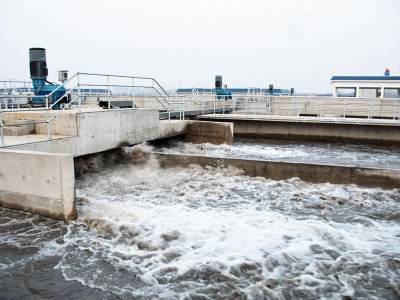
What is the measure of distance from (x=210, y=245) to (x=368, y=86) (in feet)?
85.1

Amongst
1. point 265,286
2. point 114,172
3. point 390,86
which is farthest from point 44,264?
point 390,86

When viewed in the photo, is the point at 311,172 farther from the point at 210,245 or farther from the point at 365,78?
the point at 365,78

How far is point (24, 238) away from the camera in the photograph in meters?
6.55

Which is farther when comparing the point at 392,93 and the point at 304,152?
the point at 392,93

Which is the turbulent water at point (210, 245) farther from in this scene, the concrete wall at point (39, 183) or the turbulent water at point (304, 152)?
the turbulent water at point (304, 152)

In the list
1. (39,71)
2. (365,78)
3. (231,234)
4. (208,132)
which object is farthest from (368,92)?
(231,234)

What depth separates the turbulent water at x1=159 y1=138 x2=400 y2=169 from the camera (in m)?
14.0

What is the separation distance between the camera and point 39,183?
715cm

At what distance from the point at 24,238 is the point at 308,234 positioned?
5.15m

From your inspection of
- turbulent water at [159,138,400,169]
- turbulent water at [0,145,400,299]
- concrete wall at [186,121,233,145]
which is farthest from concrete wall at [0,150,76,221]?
concrete wall at [186,121,233,145]

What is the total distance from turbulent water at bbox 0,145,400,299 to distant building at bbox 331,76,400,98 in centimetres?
2084

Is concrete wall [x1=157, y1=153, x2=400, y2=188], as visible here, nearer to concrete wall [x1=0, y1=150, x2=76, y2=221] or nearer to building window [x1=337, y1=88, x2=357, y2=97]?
concrete wall [x1=0, y1=150, x2=76, y2=221]

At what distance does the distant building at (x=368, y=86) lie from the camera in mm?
28156

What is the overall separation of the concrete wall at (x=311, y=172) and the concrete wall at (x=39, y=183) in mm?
5388
